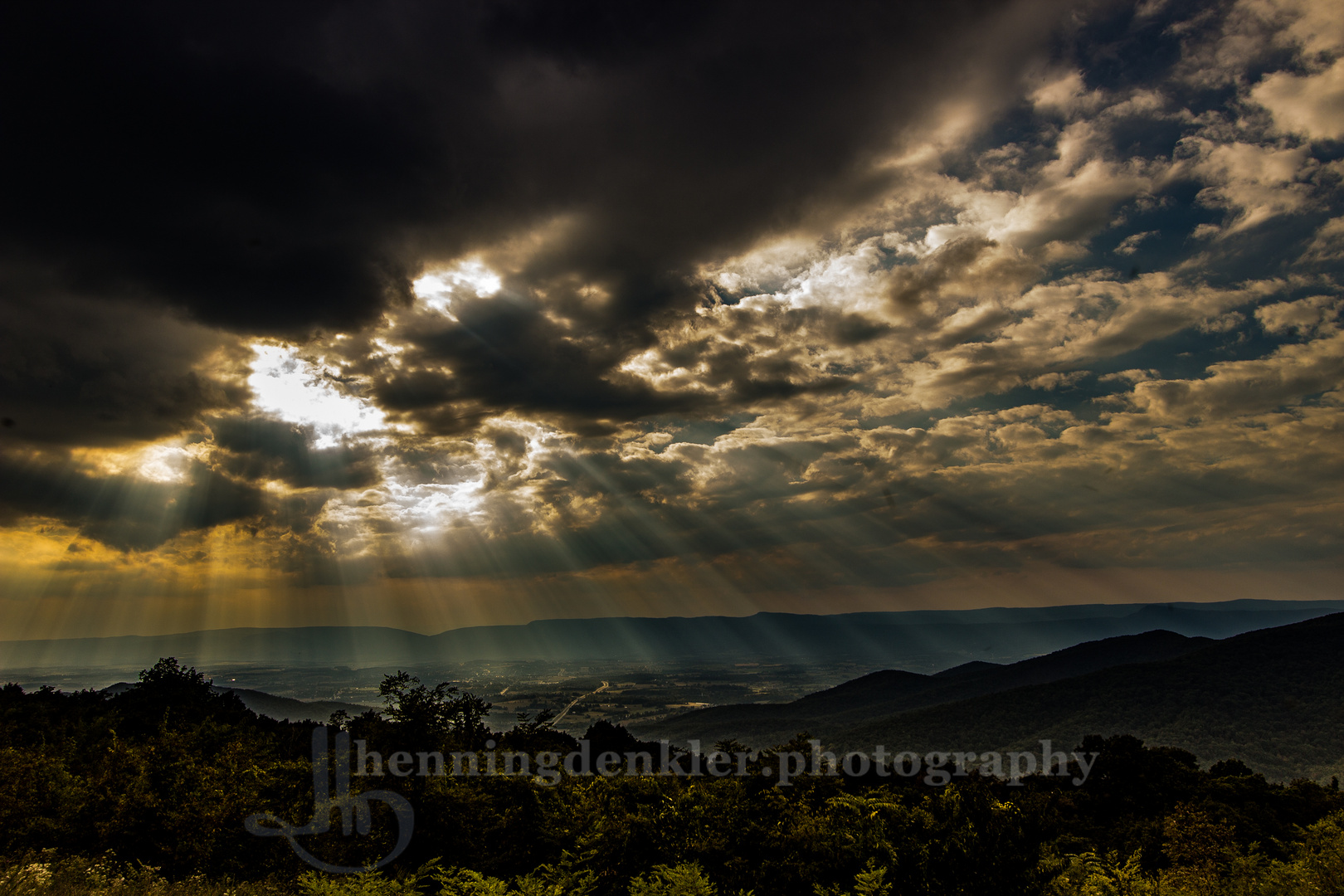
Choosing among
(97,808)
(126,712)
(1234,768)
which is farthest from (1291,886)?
(126,712)

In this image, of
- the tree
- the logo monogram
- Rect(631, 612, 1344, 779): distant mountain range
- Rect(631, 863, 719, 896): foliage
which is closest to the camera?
Rect(631, 863, 719, 896): foliage

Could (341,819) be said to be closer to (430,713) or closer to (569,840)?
(569,840)

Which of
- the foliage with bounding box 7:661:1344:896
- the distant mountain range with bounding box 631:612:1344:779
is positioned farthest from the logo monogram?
the distant mountain range with bounding box 631:612:1344:779

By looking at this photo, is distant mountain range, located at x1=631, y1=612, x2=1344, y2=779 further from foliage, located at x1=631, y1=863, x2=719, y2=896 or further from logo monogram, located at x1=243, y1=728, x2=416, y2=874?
foliage, located at x1=631, y1=863, x2=719, y2=896

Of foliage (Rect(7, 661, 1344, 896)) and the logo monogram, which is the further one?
the logo monogram

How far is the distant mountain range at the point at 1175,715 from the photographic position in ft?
445

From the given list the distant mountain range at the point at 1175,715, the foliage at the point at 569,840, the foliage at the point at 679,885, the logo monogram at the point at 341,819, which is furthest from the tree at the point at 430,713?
the distant mountain range at the point at 1175,715

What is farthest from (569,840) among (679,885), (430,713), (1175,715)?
(1175,715)

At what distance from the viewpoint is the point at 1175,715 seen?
5920 inches

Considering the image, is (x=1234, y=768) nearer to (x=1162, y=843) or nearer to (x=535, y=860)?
(x=1162, y=843)

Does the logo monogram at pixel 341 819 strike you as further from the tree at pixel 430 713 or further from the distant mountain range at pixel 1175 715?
the distant mountain range at pixel 1175 715

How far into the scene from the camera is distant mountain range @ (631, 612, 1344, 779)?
445ft

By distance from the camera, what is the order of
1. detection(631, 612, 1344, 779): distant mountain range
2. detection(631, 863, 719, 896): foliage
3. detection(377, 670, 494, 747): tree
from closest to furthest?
detection(631, 863, 719, 896): foliage → detection(377, 670, 494, 747): tree → detection(631, 612, 1344, 779): distant mountain range

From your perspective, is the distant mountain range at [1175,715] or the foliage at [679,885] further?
the distant mountain range at [1175,715]
